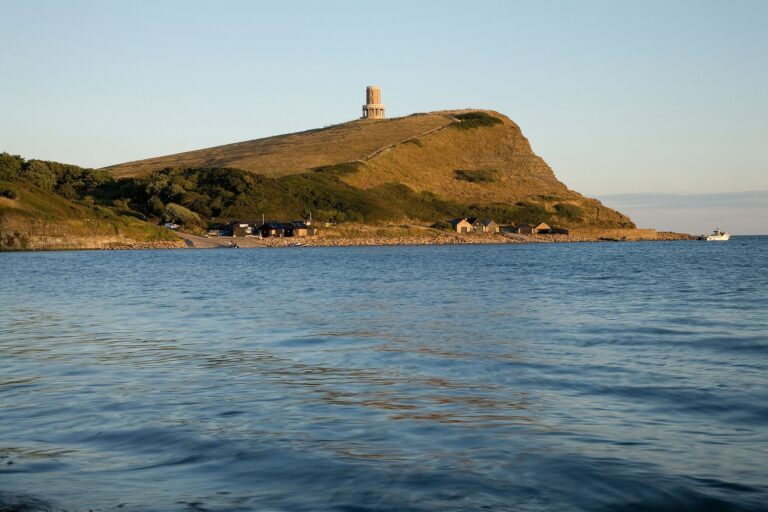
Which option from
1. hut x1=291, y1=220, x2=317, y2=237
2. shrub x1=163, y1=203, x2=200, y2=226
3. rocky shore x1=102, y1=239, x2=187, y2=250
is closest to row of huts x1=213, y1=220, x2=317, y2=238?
hut x1=291, y1=220, x2=317, y2=237

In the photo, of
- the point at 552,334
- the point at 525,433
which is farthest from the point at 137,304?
the point at 525,433

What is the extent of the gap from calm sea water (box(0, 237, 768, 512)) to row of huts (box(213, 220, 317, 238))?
151065mm

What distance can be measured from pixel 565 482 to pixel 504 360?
10.8 m

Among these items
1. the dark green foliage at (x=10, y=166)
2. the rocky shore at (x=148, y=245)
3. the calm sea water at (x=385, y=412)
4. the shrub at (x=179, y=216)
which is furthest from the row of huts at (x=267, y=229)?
the calm sea water at (x=385, y=412)

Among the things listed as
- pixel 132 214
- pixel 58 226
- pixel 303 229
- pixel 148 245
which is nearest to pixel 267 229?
pixel 303 229

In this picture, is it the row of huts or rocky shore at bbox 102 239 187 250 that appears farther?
the row of huts

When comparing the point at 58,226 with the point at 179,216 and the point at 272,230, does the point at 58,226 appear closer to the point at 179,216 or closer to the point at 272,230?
the point at 179,216

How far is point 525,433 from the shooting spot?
12789mm

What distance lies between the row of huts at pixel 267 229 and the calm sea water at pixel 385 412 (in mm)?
151065

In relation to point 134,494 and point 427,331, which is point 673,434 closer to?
point 134,494

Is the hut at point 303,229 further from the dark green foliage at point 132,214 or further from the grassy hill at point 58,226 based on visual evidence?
the dark green foliage at point 132,214

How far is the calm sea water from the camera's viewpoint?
9.85 metres

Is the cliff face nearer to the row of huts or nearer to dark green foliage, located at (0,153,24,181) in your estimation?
the row of huts

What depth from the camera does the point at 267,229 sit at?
187 metres
